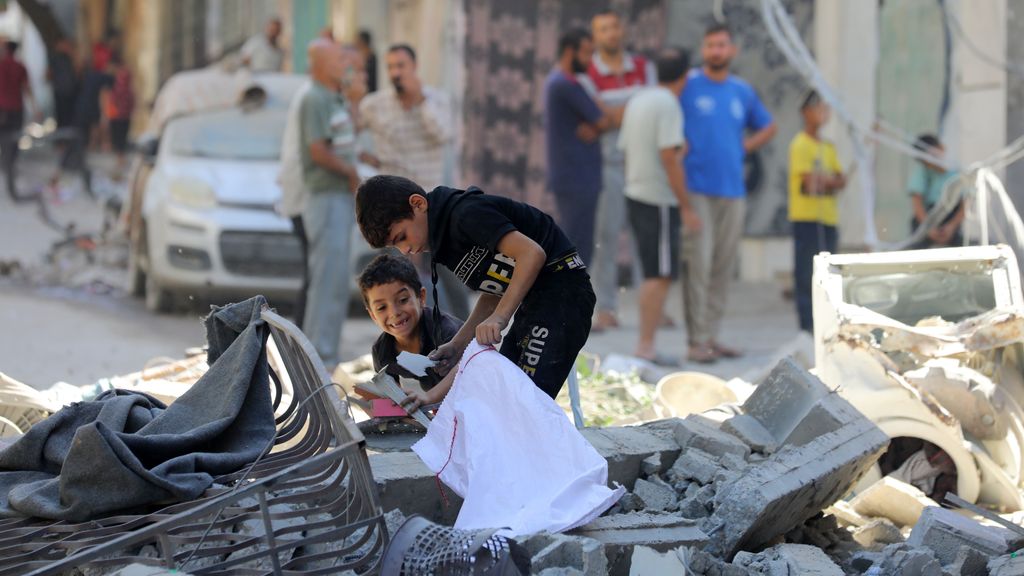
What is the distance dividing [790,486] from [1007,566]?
0.78m

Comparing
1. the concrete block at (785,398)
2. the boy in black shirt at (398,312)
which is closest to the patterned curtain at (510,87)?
the concrete block at (785,398)

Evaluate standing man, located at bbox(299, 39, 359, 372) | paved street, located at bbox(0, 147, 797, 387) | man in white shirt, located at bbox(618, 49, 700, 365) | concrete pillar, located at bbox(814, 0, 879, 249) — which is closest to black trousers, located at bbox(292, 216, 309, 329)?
standing man, located at bbox(299, 39, 359, 372)

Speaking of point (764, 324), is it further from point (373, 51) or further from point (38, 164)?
point (38, 164)

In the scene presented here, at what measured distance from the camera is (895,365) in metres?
6.30

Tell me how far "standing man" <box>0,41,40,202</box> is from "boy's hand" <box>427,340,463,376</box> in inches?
600

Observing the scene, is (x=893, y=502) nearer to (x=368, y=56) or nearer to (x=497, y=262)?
(x=497, y=262)

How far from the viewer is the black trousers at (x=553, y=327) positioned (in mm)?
5117

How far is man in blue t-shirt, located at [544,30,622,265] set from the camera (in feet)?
33.7

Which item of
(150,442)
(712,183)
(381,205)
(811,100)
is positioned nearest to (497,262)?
(381,205)

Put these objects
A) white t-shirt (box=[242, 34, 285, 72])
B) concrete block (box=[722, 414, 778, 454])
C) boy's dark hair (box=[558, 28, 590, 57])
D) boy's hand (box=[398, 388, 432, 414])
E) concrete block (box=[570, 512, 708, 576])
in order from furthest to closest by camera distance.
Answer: white t-shirt (box=[242, 34, 285, 72]) < boy's dark hair (box=[558, 28, 590, 57]) < concrete block (box=[722, 414, 778, 454]) < boy's hand (box=[398, 388, 432, 414]) < concrete block (box=[570, 512, 708, 576])

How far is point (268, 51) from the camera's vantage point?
60.9 ft

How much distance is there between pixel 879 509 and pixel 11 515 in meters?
3.49

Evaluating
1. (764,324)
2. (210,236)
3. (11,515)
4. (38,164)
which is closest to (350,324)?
(210,236)

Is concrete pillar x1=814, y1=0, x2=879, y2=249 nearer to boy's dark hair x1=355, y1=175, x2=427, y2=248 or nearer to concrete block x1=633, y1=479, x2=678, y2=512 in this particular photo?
concrete block x1=633, y1=479, x2=678, y2=512
